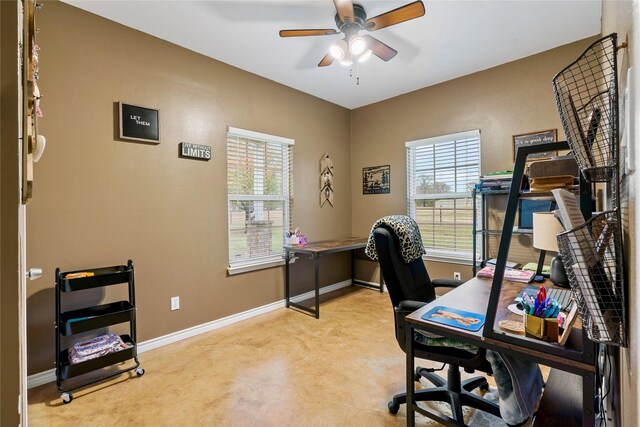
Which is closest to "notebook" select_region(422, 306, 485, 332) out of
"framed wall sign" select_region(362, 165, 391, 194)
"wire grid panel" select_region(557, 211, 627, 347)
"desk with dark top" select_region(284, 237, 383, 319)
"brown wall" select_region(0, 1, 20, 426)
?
"wire grid panel" select_region(557, 211, 627, 347)

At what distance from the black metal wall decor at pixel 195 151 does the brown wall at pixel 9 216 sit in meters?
2.23

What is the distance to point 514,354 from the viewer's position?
3.62ft

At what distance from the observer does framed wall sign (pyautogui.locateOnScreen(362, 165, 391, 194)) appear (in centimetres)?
434

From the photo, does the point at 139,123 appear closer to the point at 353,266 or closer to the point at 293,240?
the point at 293,240

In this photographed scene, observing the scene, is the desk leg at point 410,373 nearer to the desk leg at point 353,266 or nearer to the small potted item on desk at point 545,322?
the small potted item on desk at point 545,322

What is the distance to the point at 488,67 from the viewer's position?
11.1 ft

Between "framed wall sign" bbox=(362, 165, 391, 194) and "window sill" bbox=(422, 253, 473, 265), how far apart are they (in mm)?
1086

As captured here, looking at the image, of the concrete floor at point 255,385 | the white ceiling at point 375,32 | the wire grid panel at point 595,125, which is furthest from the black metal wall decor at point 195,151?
the wire grid panel at point 595,125

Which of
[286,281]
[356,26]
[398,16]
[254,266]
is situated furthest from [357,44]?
[286,281]

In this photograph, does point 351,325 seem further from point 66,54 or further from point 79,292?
point 66,54

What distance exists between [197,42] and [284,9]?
38.2 inches

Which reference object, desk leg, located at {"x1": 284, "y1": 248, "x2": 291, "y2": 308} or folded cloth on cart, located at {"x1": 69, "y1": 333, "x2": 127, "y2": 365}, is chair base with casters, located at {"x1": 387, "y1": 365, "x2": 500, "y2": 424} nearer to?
folded cloth on cart, located at {"x1": 69, "y1": 333, "x2": 127, "y2": 365}

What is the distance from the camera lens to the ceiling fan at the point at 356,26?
2.02 metres

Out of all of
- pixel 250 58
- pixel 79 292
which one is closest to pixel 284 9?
pixel 250 58
